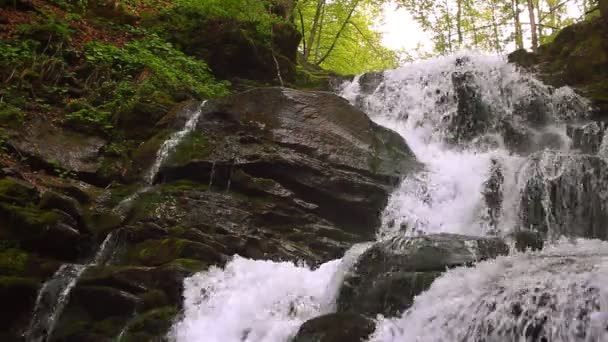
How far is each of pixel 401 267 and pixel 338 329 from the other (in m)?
1.39

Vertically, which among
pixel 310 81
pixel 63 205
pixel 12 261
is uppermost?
pixel 310 81

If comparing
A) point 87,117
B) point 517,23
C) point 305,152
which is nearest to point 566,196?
point 305,152

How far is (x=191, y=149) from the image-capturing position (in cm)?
1011

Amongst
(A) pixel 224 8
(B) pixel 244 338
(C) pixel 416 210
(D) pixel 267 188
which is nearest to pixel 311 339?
(B) pixel 244 338

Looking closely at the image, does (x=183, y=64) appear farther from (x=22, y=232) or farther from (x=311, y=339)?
(x=311, y=339)

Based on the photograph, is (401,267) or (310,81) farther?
(310,81)

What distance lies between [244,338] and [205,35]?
33.6ft

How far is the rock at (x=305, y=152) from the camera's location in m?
9.60

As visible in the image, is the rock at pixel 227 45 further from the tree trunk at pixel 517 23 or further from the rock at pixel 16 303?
the tree trunk at pixel 517 23

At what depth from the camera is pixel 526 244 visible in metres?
7.11

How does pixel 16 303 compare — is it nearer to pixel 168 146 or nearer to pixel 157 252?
pixel 157 252

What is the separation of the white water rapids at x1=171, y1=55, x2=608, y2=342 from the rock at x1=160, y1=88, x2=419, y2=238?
1.85 ft

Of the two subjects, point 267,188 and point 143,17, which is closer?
point 267,188

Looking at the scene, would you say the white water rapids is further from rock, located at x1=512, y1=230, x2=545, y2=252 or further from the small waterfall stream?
the small waterfall stream
